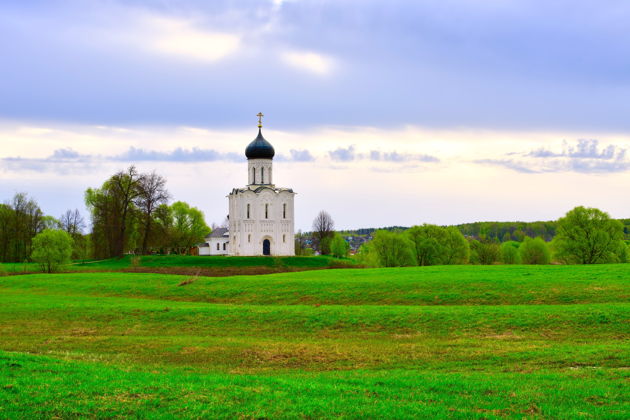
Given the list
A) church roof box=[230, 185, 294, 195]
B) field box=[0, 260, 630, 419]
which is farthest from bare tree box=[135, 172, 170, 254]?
field box=[0, 260, 630, 419]

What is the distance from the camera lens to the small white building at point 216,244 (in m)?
100

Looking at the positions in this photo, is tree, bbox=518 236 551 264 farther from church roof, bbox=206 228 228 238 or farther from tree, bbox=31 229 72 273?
tree, bbox=31 229 72 273

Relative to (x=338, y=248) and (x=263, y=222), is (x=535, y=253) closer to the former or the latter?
(x=263, y=222)

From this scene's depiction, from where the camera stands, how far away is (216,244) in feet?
331

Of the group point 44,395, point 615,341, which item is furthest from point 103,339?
point 615,341

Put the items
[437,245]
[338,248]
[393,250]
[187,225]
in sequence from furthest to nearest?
[338,248] < [187,225] < [437,245] < [393,250]

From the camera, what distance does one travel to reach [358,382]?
13609 millimetres

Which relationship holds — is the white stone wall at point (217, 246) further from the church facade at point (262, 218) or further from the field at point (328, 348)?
the field at point (328, 348)

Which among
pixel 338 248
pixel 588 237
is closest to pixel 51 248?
pixel 588 237

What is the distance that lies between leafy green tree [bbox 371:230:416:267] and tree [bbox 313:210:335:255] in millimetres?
51656

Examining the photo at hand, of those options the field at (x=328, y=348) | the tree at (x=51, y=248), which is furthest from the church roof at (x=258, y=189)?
the field at (x=328, y=348)

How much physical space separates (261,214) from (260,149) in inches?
369

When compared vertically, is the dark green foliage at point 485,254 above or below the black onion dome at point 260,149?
below

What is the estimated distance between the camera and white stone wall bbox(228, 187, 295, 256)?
3361 inches
